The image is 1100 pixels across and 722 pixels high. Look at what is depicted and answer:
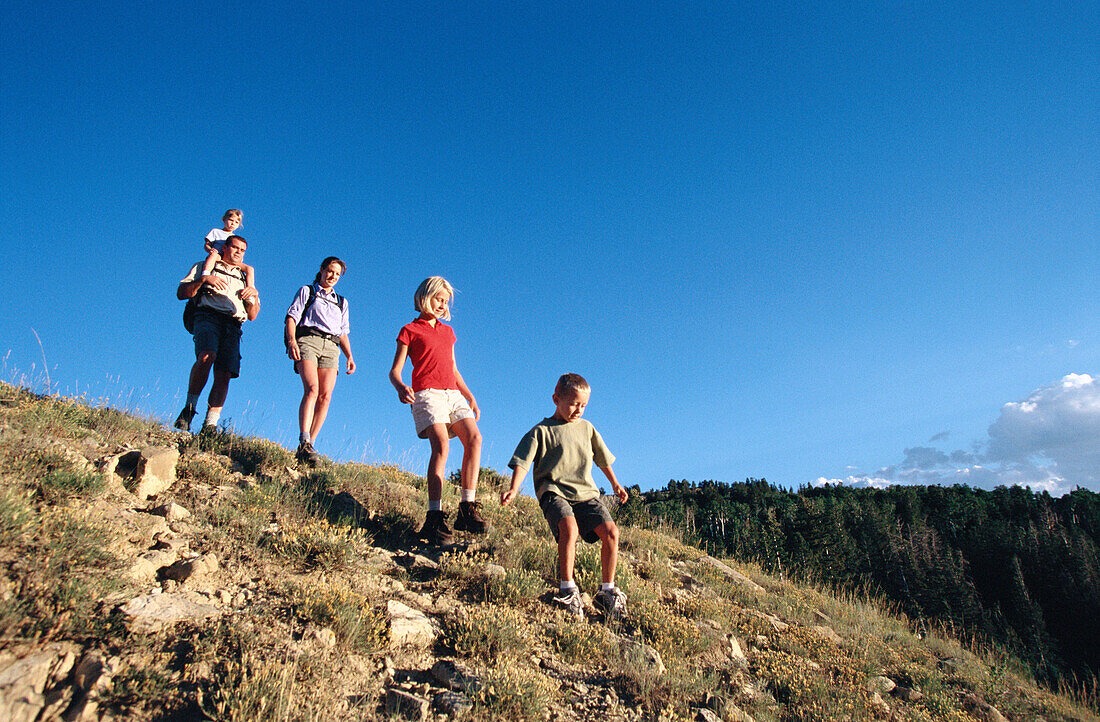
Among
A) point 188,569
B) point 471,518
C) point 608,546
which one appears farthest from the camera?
point 471,518

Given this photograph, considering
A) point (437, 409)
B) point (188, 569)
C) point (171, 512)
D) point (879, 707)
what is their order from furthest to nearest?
point (437, 409), point (879, 707), point (171, 512), point (188, 569)

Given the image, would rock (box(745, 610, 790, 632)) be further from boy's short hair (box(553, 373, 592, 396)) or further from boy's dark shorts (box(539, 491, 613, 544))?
boy's short hair (box(553, 373, 592, 396))

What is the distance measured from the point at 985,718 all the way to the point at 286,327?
26.1ft

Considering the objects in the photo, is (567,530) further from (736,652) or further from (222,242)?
(222,242)

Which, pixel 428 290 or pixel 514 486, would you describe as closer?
pixel 514 486

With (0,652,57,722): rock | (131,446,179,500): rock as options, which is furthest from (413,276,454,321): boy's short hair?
(0,652,57,722): rock

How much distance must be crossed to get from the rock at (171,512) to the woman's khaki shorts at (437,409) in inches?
74.4

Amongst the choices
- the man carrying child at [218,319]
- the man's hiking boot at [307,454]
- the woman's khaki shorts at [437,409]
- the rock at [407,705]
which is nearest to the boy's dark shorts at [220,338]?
the man carrying child at [218,319]

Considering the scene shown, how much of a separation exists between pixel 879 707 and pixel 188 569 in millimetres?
5405

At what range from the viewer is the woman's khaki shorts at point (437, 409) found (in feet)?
16.5

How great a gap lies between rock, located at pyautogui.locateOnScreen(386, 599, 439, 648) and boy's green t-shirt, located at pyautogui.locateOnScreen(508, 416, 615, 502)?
4.59ft

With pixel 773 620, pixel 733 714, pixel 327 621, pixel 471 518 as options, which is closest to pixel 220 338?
pixel 471 518

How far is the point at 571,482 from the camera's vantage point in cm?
498

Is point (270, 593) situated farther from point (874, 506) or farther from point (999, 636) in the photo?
point (874, 506)
